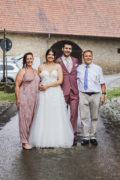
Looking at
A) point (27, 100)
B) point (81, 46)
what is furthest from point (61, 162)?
point (81, 46)

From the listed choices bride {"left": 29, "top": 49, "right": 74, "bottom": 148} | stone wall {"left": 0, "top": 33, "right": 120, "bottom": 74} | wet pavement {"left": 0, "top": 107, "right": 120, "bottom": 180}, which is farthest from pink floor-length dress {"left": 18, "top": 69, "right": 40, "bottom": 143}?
stone wall {"left": 0, "top": 33, "right": 120, "bottom": 74}

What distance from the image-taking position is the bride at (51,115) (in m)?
6.13

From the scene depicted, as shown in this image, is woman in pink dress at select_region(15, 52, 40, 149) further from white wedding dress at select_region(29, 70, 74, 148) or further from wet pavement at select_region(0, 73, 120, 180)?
wet pavement at select_region(0, 73, 120, 180)

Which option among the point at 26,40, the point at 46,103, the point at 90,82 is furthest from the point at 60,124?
the point at 26,40

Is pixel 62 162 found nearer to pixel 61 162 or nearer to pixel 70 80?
pixel 61 162

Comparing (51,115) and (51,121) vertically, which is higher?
(51,115)

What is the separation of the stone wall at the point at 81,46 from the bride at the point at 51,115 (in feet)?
66.9

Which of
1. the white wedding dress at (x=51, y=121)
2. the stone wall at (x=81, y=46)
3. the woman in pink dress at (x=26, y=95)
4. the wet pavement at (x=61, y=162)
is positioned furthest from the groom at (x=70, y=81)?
the stone wall at (x=81, y=46)

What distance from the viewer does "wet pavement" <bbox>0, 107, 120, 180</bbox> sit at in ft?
14.5

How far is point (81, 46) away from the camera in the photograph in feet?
93.4

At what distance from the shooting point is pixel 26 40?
87.9ft

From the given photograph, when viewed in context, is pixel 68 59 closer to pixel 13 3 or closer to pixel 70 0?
pixel 13 3

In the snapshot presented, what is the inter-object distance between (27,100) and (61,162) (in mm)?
1566

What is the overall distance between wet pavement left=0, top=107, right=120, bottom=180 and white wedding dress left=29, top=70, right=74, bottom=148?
0.84 ft
